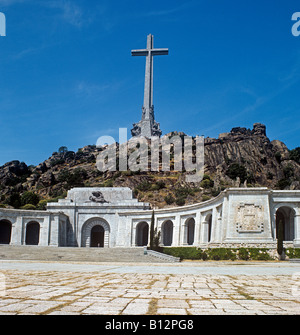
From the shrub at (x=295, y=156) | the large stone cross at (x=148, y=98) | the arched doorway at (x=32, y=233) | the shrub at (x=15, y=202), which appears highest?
the large stone cross at (x=148, y=98)

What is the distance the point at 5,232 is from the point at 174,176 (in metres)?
41.2

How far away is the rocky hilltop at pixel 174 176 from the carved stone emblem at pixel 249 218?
30.6 m

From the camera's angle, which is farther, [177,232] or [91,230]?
[91,230]

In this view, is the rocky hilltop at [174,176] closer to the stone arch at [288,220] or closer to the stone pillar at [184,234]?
the stone pillar at [184,234]

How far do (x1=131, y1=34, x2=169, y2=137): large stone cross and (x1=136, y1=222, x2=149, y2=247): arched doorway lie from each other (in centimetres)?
4306

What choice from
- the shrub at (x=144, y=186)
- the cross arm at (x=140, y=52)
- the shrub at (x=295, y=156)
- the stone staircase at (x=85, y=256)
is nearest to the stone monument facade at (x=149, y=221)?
the stone staircase at (x=85, y=256)

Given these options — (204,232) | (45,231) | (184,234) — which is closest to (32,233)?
(45,231)

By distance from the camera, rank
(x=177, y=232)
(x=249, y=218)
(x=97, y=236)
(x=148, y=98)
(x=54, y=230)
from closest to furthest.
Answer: (x=249, y=218) → (x=177, y=232) → (x=54, y=230) → (x=97, y=236) → (x=148, y=98)

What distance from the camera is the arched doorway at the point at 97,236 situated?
158ft

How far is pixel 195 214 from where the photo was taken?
3884 centimetres

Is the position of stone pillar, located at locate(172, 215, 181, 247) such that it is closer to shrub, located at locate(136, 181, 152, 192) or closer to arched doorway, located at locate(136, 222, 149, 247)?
arched doorway, located at locate(136, 222, 149, 247)

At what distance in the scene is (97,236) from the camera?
48281 mm

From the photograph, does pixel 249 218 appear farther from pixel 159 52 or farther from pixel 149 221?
pixel 159 52

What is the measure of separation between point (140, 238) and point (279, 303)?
4265 cm
